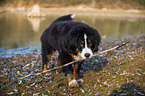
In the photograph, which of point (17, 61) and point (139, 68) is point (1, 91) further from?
point (139, 68)

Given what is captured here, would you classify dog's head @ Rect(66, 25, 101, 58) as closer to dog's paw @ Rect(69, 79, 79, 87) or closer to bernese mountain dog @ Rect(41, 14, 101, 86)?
bernese mountain dog @ Rect(41, 14, 101, 86)

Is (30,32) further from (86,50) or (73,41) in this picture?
(86,50)

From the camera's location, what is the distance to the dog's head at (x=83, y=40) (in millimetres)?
4695

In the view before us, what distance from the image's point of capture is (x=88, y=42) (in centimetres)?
476

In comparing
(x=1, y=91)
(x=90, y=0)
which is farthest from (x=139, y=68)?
(x=90, y=0)

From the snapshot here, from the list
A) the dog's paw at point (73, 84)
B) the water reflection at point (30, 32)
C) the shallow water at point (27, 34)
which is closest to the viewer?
the dog's paw at point (73, 84)

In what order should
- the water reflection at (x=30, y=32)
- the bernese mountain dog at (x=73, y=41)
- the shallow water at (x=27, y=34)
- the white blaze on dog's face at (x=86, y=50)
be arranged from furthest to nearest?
the water reflection at (x=30, y=32) < the shallow water at (x=27, y=34) < the bernese mountain dog at (x=73, y=41) < the white blaze on dog's face at (x=86, y=50)

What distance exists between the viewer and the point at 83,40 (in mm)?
4707

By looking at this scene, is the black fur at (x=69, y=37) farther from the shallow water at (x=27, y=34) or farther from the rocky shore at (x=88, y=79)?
the shallow water at (x=27, y=34)

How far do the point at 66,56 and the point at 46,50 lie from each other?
1534mm

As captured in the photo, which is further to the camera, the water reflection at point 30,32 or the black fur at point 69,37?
the water reflection at point 30,32

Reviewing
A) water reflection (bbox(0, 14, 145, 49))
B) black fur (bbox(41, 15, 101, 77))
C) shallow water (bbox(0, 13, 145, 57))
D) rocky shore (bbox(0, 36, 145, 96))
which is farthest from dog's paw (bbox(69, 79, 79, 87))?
water reflection (bbox(0, 14, 145, 49))

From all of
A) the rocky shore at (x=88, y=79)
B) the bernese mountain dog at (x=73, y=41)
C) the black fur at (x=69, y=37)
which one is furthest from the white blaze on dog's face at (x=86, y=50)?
the rocky shore at (x=88, y=79)

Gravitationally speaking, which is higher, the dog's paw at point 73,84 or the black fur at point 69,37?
the black fur at point 69,37
